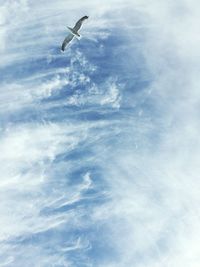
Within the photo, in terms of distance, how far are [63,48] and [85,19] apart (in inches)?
298

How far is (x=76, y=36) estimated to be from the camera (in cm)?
11706

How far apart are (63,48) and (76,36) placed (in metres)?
3.00

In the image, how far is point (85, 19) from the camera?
367ft

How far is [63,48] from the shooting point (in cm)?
11688

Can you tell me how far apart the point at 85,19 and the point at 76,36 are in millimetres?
5904
